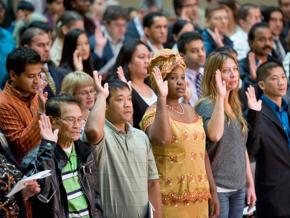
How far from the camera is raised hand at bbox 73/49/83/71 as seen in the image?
885 cm

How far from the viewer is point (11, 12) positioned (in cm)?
1330

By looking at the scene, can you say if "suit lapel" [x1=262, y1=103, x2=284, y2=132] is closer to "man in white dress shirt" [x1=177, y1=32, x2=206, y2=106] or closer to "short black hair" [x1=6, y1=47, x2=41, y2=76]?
"man in white dress shirt" [x1=177, y1=32, x2=206, y2=106]

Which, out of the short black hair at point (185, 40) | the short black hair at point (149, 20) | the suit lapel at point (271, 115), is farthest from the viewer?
the short black hair at point (149, 20)

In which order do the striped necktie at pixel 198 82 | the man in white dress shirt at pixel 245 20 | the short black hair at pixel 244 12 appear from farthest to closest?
the short black hair at pixel 244 12 < the man in white dress shirt at pixel 245 20 < the striped necktie at pixel 198 82

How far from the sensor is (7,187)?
19.9 ft

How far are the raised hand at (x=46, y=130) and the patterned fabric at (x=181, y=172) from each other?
3.12ft

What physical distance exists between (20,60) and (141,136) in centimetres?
99

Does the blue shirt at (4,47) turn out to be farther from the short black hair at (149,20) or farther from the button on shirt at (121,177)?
the button on shirt at (121,177)

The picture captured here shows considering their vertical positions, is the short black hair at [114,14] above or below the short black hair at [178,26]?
above

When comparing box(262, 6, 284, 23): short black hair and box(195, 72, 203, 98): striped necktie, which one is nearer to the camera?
box(195, 72, 203, 98): striped necktie

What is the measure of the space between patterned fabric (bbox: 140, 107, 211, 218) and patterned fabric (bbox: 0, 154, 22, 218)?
1.20 meters

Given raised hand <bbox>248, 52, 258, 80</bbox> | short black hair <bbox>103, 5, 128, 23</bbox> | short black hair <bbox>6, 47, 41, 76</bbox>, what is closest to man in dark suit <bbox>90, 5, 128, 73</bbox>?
short black hair <bbox>103, 5, 128, 23</bbox>

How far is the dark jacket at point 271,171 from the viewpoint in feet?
26.5

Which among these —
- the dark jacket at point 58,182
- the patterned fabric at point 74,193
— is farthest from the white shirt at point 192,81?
the patterned fabric at point 74,193
